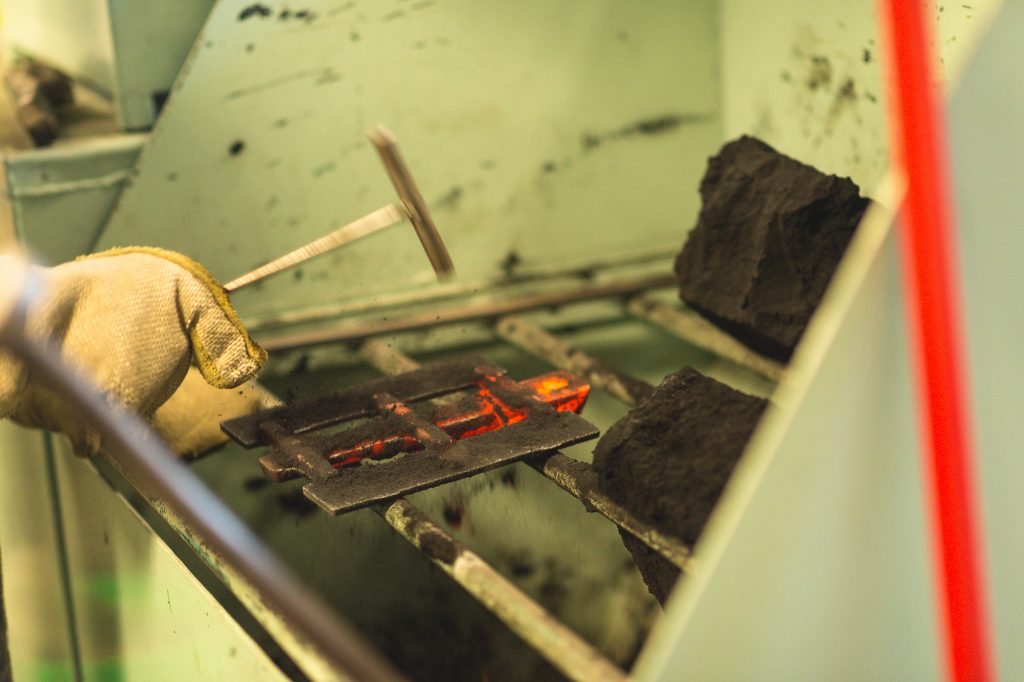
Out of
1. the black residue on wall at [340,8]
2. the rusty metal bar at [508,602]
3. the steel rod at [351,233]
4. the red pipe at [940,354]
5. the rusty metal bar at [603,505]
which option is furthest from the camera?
the black residue on wall at [340,8]

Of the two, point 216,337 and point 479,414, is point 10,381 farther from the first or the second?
point 479,414

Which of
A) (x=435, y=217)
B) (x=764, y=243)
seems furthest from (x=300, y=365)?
(x=764, y=243)

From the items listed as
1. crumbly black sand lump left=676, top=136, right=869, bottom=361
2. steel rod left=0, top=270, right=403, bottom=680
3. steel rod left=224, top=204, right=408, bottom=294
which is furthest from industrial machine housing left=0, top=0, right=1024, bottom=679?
steel rod left=0, top=270, right=403, bottom=680

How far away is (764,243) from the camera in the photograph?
63.1 inches

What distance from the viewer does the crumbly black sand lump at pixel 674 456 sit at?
1196 millimetres

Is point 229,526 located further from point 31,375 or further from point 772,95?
point 772,95

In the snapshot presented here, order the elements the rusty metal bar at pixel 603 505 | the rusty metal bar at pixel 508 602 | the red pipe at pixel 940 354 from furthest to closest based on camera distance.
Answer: the rusty metal bar at pixel 603 505, the rusty metal bar at pixel 508 602, the red pipe at pixel 940 354

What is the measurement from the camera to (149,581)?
1.39m

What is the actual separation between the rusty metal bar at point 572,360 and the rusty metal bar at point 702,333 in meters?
0.16

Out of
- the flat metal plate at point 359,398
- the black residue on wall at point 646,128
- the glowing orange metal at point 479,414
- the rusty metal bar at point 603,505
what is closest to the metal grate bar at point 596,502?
the rusty metal bar at point 603,505

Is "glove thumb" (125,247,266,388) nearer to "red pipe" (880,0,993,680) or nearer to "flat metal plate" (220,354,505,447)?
"flat metal plate" (220,354,505,447)

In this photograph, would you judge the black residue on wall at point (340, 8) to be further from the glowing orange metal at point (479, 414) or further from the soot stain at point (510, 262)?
the glowing orange metal at point (479, 414)

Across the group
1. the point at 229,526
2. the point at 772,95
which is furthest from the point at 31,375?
the point at 772,95

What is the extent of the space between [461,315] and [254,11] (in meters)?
0.57
